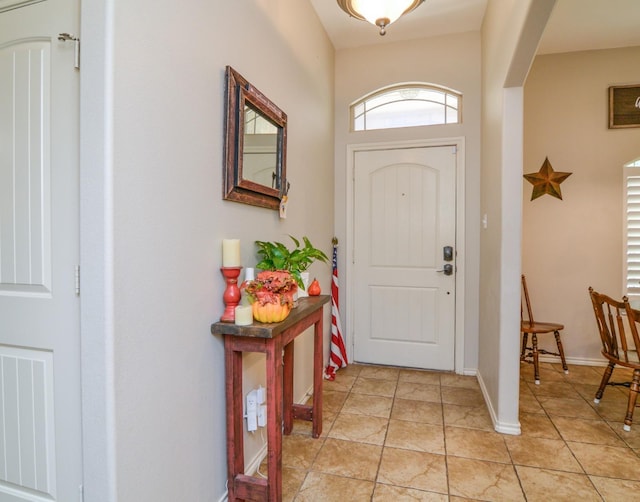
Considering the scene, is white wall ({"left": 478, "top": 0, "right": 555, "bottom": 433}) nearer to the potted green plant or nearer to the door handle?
the door handle

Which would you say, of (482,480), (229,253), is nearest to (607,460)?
(482,480)

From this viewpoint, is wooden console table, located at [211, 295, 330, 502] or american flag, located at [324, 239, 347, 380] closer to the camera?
wooden console table, located at [211, 295, 330, 502]

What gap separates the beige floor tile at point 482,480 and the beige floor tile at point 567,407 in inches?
36.6

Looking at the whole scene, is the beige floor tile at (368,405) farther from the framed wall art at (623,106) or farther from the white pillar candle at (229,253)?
the framed wall art at (623,106)

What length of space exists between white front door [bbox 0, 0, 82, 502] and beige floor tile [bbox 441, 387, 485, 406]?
2.47 m

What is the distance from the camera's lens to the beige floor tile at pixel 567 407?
2566 millimetres

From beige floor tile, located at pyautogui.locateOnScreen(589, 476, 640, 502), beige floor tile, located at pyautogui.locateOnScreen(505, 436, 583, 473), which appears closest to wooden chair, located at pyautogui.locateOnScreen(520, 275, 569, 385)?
beige floor tile, located at pyautogui.locateOnScreen(505, 436, 583, 473)

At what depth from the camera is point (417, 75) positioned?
3.40 metres

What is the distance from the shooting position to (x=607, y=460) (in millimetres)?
2018

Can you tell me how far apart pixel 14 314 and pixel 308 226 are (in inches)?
74.9

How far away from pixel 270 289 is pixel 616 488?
198 cm

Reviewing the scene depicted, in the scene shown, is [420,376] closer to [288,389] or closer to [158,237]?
[288,389]

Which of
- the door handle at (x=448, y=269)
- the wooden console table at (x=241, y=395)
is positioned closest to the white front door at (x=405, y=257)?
the door handle at (x=448, y=269)

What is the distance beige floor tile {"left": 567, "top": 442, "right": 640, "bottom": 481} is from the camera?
6.24ft
